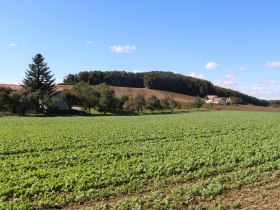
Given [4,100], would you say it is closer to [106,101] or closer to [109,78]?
[106,101]

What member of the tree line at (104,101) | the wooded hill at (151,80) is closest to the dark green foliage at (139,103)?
the tree line at (104,101)

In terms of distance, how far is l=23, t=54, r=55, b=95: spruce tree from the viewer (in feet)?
295

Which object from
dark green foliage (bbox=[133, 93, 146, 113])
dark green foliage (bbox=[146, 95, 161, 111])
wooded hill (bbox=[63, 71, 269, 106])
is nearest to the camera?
dark green foliage (bbox=[133, 93, 146, 113])

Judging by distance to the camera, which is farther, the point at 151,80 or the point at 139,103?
the point at 151,80

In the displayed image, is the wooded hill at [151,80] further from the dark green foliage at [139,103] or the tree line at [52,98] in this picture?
the dark green foliage at [139,103]

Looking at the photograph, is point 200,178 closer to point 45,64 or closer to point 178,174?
point 178,174

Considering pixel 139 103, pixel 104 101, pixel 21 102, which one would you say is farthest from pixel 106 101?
pixel 21 102

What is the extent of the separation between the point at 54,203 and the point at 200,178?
19.7 feet

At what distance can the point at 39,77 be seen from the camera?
91188 mm

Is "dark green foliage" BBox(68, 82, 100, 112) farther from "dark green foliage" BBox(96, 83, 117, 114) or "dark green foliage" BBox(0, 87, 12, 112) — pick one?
"dark green foliage" BBox(0, 87, 12, 112)

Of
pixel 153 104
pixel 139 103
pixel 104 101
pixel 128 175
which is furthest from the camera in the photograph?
pixel 153 104

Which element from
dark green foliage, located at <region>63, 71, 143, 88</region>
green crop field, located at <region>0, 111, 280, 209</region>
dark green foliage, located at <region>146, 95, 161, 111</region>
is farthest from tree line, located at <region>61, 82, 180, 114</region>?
green crop field, located at <region>0, 111, 280, 209</region>

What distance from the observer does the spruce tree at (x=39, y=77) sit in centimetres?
8979

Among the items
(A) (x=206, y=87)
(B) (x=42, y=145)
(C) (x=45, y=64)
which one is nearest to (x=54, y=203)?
(B) (x=42, y=145)
